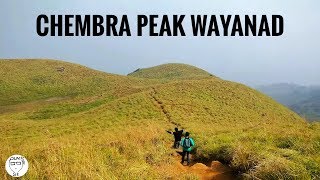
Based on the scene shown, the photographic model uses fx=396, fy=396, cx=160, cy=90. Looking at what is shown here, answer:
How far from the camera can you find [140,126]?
29812mm

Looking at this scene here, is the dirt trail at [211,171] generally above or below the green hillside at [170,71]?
below

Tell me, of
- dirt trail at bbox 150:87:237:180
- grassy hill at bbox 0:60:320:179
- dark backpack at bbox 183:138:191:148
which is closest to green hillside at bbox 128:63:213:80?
grassy hill at bbox 0:60:320:179

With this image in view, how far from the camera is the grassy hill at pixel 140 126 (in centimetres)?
937

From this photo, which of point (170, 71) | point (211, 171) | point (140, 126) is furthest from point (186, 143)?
point (170, 71)

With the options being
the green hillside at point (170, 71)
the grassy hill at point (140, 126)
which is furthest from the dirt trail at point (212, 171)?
the green hillside at point (170, 71)

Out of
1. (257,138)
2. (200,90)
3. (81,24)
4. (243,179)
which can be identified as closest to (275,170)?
(243,179)

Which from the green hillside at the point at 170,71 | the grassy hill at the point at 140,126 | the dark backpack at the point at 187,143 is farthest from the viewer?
the green hillside at the point at 170,71

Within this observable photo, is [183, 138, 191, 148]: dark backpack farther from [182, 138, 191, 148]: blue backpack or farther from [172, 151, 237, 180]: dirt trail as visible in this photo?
[172, 151, 237, 180]: dirt trail

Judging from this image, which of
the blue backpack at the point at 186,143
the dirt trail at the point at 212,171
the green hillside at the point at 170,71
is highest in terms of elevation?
the green hillside at the point at 170,71

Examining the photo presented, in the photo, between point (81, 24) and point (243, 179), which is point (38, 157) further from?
point (81, 24)

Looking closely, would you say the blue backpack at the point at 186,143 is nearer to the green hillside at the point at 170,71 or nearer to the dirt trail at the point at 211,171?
the dirt trail at the point at 211,171

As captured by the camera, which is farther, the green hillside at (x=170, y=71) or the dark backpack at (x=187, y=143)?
the green hillside at (x=170, y=71)

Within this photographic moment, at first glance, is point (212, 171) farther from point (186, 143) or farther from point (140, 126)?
point (140, 126)

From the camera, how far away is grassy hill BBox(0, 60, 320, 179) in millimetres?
9367
